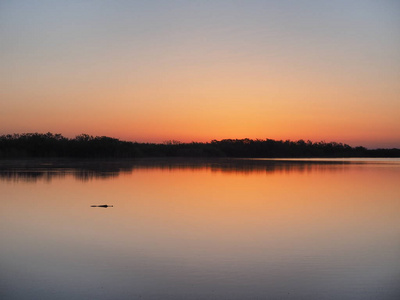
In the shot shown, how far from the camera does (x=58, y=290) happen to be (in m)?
4.54

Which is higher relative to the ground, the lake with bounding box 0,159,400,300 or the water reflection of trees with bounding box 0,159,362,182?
the water reflection of trees with bounding box 0,159,362,182

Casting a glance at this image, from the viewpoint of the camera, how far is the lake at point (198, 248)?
465 cm

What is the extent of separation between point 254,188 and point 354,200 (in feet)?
13.8

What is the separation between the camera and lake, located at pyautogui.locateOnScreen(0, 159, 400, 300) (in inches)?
183

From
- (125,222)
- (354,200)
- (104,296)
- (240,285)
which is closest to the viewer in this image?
(104,296)

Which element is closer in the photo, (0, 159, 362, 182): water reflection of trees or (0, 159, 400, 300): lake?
(0, 159, 400, 300): lake

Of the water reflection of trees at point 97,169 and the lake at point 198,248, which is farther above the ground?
the water reflection of trees at point 97,169

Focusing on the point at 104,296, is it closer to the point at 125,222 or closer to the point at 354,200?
the point at 125,222

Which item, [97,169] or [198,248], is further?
[97,169]

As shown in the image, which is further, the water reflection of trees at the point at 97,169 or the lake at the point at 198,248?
the water reflection of trees at the point at 97,169

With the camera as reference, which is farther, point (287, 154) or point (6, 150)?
point (287, 154)

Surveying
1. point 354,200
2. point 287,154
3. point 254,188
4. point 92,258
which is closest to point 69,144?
point 287,154

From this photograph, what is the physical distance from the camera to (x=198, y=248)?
6504mm

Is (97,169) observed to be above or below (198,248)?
above
